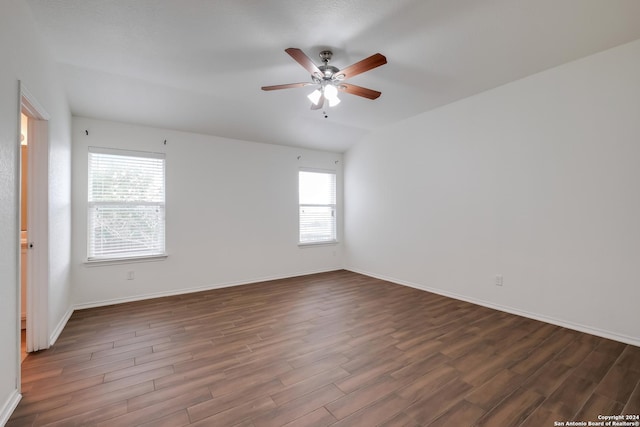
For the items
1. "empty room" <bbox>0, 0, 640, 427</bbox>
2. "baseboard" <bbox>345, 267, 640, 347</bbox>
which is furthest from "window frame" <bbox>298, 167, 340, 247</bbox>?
"baseboard" <bbox>345, 267, 640, 347</bbox>

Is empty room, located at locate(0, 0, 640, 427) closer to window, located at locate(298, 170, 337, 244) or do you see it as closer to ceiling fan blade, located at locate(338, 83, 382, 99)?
ceiling fan blade, located at locate(338, 83, 382, 99)

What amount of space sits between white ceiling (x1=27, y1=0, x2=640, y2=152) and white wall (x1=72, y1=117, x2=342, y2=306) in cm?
48

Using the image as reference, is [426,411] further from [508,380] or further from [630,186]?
[630,186]

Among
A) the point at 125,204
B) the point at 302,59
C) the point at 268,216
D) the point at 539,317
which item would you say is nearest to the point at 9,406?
the point at 125,204

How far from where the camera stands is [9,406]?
67.9 inches

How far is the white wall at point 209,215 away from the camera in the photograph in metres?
3.74

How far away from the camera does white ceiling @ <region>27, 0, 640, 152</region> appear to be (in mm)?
2172

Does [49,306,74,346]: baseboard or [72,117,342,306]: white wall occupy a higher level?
[72,117,342,306]: white wall

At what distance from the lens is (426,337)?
2.79 meters

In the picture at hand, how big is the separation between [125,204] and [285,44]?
3.05 m

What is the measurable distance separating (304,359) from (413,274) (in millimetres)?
2754

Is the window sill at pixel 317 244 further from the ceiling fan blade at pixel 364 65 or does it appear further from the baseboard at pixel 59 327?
the ceiling fan blade at pixel 364 65

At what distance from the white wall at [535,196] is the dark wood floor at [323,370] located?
1.22ft

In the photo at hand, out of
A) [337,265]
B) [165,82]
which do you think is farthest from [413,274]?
[165,82]
